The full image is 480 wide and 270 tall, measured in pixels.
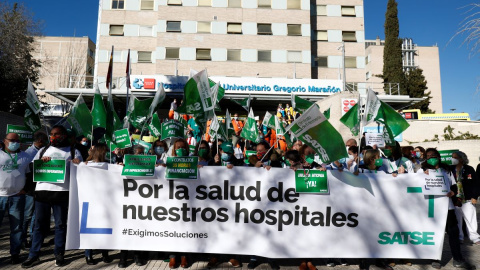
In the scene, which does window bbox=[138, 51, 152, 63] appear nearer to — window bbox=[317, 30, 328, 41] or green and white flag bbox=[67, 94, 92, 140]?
window bbox=[317, 30, 328, 41]

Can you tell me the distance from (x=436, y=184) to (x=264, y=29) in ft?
94.9

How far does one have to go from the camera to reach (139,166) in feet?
17.4

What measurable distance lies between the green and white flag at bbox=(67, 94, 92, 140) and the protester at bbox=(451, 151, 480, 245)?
742 centimetres

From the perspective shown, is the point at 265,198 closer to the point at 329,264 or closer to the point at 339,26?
the point at 329,264

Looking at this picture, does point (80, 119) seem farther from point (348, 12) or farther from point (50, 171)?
point (348, 12)

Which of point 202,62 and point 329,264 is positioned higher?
point 202,62

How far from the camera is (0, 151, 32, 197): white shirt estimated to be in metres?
5.36

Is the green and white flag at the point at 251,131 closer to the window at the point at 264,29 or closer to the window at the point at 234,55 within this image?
the window at the point at 234,55

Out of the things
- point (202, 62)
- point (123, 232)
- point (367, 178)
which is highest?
point (202, 62)

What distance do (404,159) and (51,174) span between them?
638 centimetres

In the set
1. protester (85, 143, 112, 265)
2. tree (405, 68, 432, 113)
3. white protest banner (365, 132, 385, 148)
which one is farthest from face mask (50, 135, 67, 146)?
tree (405, 68, 432, 113)

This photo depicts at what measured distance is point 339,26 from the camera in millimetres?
34781

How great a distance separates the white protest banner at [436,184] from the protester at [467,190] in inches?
57.4

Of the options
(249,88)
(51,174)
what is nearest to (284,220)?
(51,174)
